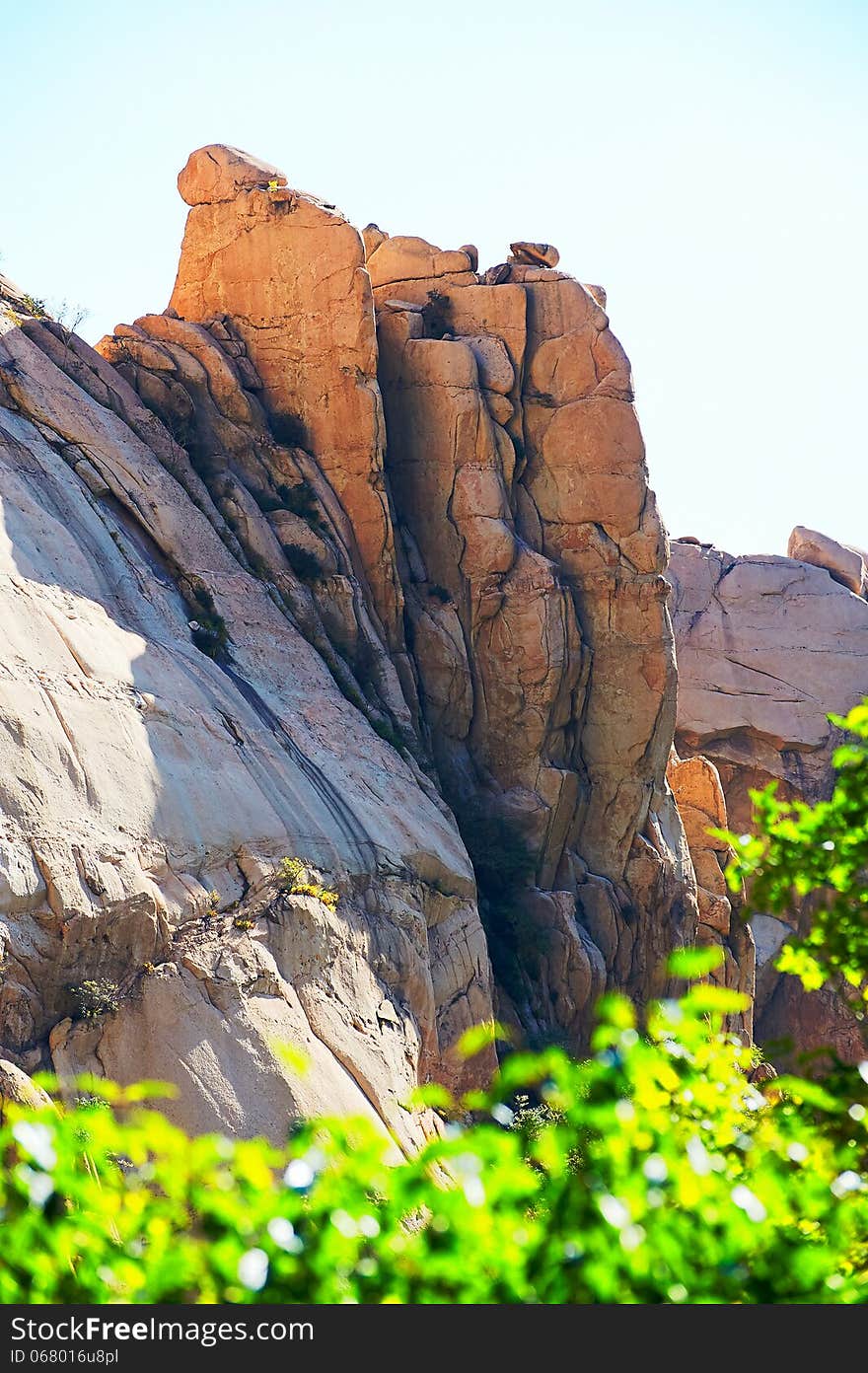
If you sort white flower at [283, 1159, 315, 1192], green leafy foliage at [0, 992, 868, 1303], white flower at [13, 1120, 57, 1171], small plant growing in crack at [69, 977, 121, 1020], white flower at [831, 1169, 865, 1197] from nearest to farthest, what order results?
green leafy foliage at [0, 992, 868, 1303] < white flower at [283, 1159, 315, 1192] < white flower at [13, 1120, 57, 1171] < white flower at [831, 1169, 865, 1197] < small plant growing in crack at [69, 977, 121, 1020]

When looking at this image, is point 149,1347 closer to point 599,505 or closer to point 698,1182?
point 698,1182

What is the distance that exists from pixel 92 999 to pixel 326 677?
10365mm

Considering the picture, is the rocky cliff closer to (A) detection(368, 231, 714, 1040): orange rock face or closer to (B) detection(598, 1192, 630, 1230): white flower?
Answer: (A) detection(368, 231, 714, 1040): orange rock face

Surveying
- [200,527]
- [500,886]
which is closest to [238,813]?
[200,527]

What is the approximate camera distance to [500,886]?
30.6 meters

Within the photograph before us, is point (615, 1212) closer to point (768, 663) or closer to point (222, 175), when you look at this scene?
point (222, 175)

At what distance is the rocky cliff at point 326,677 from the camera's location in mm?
19500

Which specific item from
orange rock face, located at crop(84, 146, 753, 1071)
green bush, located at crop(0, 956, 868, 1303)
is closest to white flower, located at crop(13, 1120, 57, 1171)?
green bush, located at crop(0, 956, 868, 1303)

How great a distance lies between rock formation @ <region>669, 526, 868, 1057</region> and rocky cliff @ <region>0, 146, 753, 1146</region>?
10.5 m

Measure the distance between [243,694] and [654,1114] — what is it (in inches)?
764

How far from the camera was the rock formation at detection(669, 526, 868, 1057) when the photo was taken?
161 ft

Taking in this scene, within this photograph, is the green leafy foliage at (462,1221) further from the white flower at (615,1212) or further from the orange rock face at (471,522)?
the orange rock face at (471,522)

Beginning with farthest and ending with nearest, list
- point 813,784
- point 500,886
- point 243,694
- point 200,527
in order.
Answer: point 813,784 < point 500,886 < point 200,527 < point 243,694

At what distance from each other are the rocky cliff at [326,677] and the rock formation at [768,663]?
1052 centimetres
